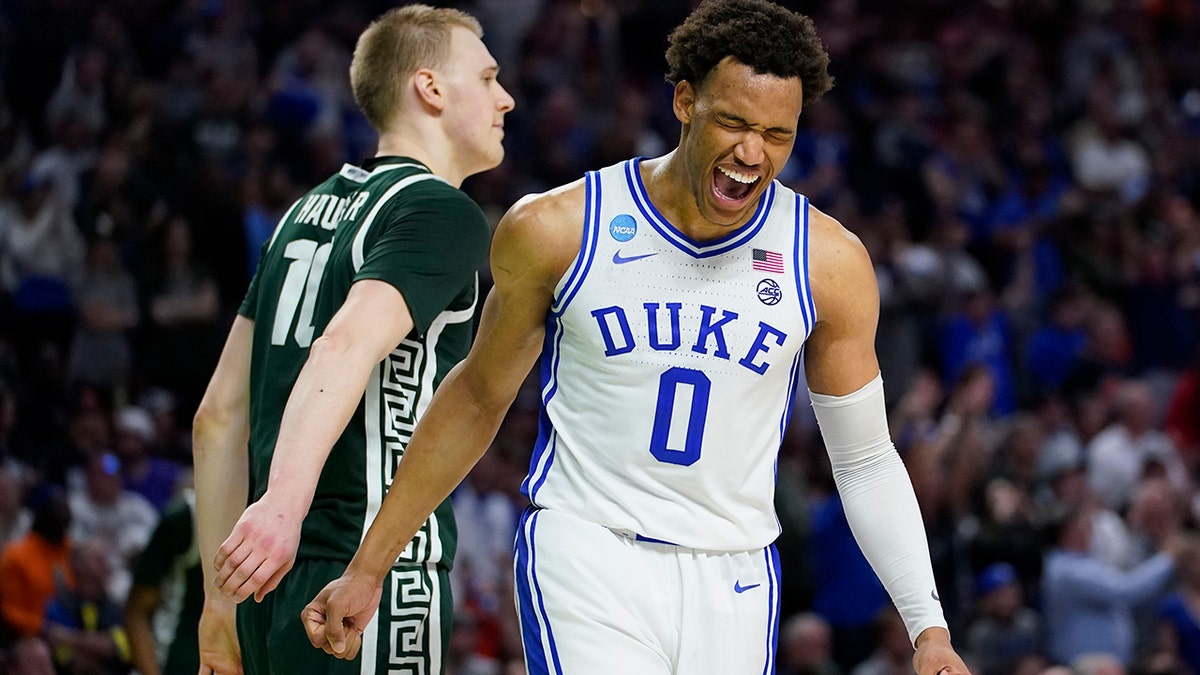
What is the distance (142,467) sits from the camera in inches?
425

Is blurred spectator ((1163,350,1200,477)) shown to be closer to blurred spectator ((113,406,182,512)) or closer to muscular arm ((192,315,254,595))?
blurred spectator ((113,406,182,512))

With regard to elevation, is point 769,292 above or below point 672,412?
above

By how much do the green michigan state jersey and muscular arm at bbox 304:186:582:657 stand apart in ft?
0.70

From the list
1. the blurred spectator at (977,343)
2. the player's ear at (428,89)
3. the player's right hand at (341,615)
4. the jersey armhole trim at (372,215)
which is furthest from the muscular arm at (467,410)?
the blurred spectator at (977,343)

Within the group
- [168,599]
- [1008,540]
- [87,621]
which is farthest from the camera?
[1008,540]

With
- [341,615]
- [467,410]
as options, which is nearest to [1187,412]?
[467,410]

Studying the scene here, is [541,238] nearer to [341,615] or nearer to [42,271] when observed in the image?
[341,615]

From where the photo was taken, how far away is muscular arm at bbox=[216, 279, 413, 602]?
11.7ft

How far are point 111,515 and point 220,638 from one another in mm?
6233

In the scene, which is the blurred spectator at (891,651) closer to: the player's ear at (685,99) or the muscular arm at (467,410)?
the muscular arm at (467,410)

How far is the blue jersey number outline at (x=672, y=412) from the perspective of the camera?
12.9ft

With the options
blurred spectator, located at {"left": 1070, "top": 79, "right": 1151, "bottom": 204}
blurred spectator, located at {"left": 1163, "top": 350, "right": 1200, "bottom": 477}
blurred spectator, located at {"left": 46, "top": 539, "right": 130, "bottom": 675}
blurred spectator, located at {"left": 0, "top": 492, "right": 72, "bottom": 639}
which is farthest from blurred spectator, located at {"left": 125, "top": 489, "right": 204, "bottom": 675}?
blurred spectator, located at {"left": 1070, "top": 79, "right": 1151, "bottom": 204}

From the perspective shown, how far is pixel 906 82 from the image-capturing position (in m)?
16.8

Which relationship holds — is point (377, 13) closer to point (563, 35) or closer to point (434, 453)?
point (563, 35)
